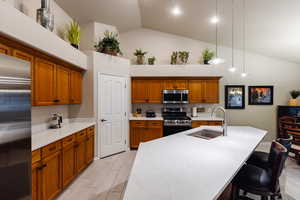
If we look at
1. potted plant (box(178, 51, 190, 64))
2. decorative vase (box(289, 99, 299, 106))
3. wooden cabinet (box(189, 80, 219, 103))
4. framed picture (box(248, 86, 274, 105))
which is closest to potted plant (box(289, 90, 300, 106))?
decorative vase (box(289, 99, 299, 106))

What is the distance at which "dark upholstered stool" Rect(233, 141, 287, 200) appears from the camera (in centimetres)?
147

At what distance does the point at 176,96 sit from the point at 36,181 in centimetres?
363

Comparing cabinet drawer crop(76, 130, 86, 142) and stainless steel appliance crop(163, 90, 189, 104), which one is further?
stainless steel appliance crop(163, 90, 189, 104)

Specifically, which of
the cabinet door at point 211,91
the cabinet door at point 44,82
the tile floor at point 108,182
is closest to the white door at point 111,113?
the tile floor at point 108,182

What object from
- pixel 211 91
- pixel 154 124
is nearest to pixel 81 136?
pixel 154 124

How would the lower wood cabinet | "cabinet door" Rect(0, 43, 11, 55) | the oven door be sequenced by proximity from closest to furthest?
1. "cabinet door" Rect(0, 43, 11, 55)
2. the lower wood cabinet
3. the oven door

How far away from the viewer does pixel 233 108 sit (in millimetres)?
4820

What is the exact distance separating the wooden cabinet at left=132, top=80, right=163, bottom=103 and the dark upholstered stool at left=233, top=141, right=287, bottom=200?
10.2 feet

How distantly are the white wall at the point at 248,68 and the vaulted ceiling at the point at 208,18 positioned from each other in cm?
23

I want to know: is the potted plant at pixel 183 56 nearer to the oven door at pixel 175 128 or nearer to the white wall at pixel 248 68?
the white wall at pixel 248 68

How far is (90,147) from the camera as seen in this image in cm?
326

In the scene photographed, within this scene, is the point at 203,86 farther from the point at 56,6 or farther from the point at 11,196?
the point at 11,196

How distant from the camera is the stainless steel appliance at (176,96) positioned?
4477 mm

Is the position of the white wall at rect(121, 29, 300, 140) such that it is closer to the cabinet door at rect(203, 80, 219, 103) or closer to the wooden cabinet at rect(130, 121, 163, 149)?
the cabinet door at rect(203, 80, 219, 103)
